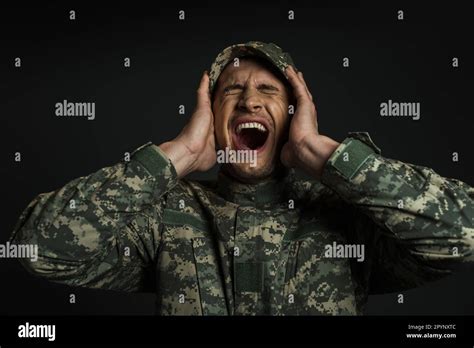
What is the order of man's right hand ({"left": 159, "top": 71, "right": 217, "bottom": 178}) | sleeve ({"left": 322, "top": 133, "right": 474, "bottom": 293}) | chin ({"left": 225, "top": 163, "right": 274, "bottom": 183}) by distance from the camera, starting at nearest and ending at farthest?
sleeve ({"left": 322, "top": 133, "right": 474, "bottom": 293}) < man's right hand ({"left": 159, "top": 71, "right": 217, "bottom": 178}) < chin ({"left": 225, "top": 163, "right": 274, "bottom": 183})

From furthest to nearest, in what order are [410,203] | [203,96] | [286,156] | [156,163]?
[203,96] < [286,156] < [156,163] < [410,203]

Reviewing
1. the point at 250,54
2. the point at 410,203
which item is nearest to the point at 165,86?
the point at 250,54

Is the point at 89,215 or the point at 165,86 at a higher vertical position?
the point at 165,86

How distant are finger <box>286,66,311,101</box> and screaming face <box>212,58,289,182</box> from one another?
0.05 meters

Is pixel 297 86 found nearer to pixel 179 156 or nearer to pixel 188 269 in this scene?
pixel 179 156

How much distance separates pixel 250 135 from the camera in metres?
3.76

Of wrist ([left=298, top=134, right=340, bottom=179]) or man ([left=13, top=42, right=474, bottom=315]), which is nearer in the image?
man ([left=13, top=42, right=474, bottom=315])

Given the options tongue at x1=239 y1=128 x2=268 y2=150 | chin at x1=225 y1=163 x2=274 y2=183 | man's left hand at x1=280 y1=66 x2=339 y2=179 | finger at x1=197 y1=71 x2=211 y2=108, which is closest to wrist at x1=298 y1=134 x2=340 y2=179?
man's left hand at x1=280 y1=66 x2=339 y2=179

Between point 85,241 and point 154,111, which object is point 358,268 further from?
point 154,111

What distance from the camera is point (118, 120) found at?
483cm

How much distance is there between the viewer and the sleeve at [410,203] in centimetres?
321

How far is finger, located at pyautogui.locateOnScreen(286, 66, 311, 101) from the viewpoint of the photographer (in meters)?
3.66

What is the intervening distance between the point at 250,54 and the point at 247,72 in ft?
0.27

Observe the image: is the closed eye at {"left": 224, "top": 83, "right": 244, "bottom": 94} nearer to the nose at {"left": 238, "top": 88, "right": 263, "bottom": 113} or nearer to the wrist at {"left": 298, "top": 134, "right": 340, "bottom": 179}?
the nose at {"left": 238, "top": 88, "right": 263, "bottom": 113}
